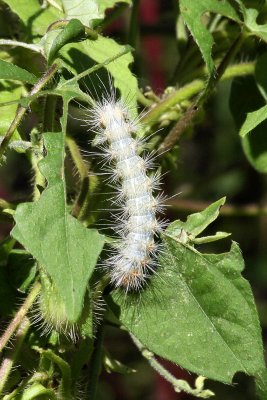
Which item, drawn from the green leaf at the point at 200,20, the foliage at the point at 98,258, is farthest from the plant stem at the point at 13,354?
the green leaf at the point at 200,20

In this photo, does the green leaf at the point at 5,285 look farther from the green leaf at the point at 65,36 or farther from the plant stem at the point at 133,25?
the plant stem at the point at 133,25

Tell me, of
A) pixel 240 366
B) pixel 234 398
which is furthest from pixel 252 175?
pixel 240 366

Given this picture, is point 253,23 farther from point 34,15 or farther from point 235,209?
point 235,209

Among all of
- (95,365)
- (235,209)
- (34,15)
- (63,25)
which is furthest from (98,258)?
(235,209)

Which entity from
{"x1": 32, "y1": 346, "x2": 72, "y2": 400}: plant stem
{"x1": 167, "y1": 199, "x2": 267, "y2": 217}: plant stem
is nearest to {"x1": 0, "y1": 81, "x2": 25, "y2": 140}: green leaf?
{"x1": 32, "y1": 346, "x2": 72, "y2": 400}: plant stem

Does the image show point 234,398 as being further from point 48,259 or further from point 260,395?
point 48,259

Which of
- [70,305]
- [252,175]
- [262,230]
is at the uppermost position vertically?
[70,305]
